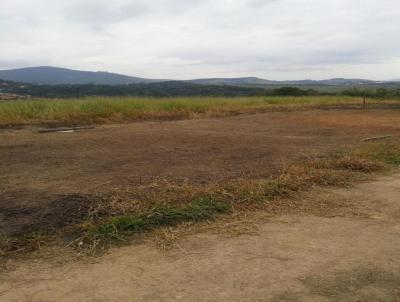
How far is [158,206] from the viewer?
4559mm

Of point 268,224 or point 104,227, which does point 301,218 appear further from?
point 104,227

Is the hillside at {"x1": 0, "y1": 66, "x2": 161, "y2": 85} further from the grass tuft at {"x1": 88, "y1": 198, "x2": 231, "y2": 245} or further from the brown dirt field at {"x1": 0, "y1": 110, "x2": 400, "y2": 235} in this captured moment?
the grass tuft at {"x1": 88, "y1": 198, "x2": 231, "y2": 245}

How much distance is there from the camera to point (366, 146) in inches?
362

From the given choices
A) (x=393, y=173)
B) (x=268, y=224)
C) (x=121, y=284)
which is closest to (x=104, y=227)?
(x=121, y=284)

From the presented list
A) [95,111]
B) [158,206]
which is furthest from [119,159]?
[95,111]

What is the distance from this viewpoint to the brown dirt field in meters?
4.93

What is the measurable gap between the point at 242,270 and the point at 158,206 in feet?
4.96

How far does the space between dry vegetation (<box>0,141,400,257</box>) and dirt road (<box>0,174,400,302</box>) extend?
37 centimetres

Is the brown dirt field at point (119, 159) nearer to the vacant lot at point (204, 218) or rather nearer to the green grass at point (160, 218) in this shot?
the vacant lot at point (204, 218)

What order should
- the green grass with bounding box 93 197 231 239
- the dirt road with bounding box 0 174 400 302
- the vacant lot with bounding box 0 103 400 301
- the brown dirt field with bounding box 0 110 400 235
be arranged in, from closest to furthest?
1. the dirt road with bounding box 0 174 400 302
2. the vacant lot with bounding box 0 103 400 301
3. the green grass with bounding box 93 197 231 239
4. the brown dirt field with bounding box 0 110 400 235

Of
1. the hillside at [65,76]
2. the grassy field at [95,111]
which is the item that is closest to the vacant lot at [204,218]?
the grassy field at [95,111]

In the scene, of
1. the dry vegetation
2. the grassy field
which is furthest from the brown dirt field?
the grassy field

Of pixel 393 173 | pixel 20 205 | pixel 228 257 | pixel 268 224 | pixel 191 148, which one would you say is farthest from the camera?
pixel 191 148

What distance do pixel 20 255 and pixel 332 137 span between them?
360 inches
